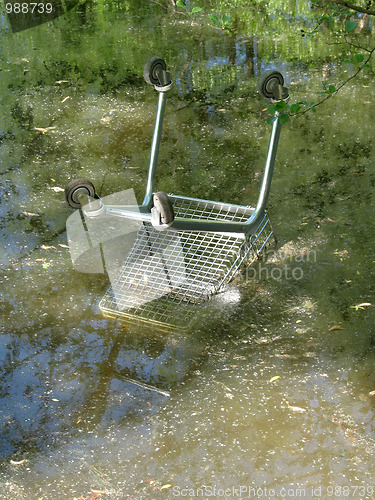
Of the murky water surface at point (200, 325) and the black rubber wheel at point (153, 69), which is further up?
the black rubber wheel at point (153, 69)

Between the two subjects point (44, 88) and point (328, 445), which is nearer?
point (328, 445)

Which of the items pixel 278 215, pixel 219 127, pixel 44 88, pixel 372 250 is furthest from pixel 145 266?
pixel 44 88

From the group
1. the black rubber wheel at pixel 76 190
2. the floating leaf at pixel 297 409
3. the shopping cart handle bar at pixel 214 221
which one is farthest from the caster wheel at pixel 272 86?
the floating leaf at pixel 297 409

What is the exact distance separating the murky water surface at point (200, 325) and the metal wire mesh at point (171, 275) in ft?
0.31

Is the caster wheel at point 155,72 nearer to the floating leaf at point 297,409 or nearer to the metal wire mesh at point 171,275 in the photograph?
the metal wire mesh at point 171,275

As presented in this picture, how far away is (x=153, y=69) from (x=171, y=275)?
1.13 meters

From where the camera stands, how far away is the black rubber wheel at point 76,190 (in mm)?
2975

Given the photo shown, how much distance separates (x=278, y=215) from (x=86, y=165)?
61.3 inches

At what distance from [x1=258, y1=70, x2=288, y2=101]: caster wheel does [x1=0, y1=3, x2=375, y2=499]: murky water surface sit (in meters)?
0.89

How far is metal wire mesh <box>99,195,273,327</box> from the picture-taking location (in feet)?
12.0

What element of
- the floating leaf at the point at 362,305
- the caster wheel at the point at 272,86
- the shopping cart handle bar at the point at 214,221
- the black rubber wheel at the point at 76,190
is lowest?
the floating leaf at the point at 362,305

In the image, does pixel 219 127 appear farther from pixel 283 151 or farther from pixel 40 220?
pixel 40 220

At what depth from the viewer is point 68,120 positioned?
564cm

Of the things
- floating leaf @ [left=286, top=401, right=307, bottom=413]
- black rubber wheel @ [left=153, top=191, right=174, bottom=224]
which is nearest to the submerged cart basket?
black rubber wheel @ [left=153, top=191, right=174, bottom=224]
